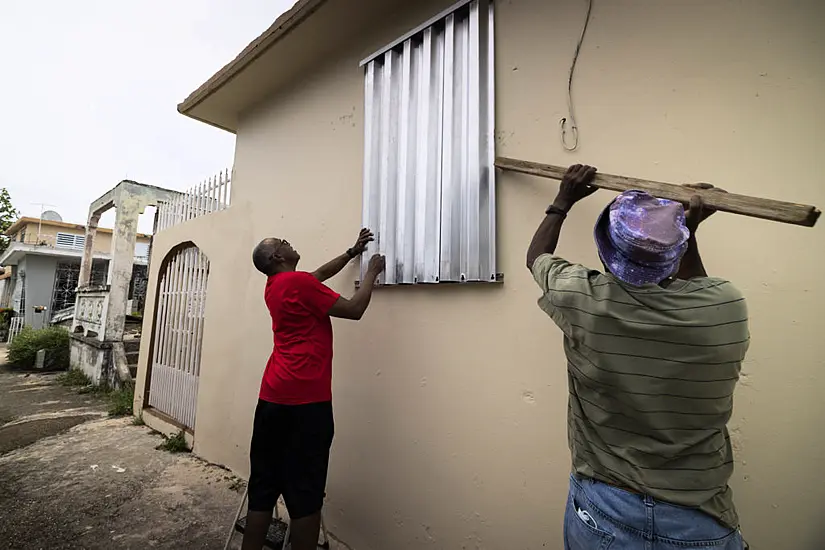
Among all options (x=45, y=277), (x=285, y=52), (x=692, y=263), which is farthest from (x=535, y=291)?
(x=45, y=277)

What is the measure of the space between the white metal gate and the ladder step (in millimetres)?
2219

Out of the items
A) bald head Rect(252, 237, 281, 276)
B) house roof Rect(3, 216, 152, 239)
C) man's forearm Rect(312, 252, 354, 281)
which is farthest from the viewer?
house roof Rect(3, 216, 152, 239)

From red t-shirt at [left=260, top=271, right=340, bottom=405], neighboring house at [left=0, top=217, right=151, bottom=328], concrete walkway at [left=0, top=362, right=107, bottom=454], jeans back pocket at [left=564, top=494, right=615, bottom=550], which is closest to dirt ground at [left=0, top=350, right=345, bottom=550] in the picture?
concrete walkway at [left=0, top=362, right=107, bottom=454]

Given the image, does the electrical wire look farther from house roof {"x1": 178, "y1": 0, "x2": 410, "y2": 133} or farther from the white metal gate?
the white metal gate

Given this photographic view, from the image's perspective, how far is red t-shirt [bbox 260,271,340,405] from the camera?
2260mm

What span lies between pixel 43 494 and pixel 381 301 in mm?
3375

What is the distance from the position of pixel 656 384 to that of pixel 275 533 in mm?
2646

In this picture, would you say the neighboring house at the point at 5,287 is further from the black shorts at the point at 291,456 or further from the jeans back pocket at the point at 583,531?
the jeans back pocket at the point at 583,531

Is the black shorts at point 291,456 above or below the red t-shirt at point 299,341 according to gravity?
below

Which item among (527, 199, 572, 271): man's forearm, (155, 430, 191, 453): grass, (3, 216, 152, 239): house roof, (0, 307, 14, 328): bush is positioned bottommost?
(155, 430, 191, 453): grass

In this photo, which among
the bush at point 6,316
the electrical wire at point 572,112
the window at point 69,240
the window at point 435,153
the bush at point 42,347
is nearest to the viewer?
the electrical wire at point 572,112

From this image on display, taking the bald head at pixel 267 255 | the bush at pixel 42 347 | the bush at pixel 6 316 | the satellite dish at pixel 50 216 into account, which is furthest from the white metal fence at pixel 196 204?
the satellite dish at pixel 50 216

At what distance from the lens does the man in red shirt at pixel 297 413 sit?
2.23m

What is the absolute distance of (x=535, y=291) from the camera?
195 centimetres
